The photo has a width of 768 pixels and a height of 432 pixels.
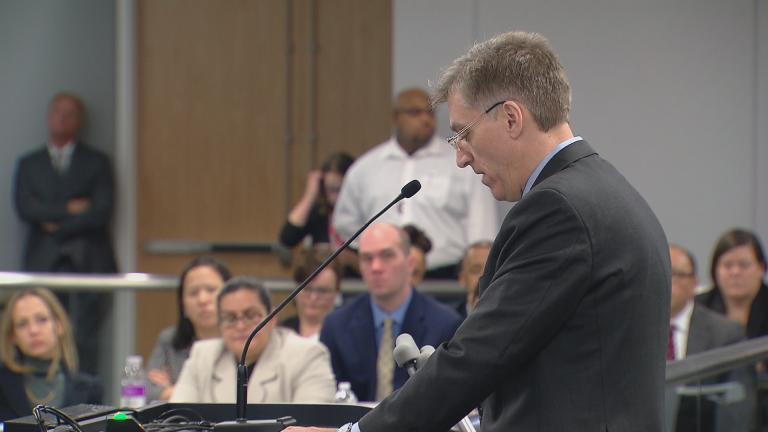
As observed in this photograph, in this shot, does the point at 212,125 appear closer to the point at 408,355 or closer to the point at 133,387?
the point at 133,387

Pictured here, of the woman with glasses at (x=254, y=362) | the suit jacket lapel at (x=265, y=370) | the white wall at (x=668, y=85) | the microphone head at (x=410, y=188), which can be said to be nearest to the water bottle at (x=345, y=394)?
the woman with glasses at (x=254, y=362)

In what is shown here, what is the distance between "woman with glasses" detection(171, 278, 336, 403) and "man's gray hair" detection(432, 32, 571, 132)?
234cm

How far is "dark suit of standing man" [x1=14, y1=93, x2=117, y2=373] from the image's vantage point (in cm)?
741

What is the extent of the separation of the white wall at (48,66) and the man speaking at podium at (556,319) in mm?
6117

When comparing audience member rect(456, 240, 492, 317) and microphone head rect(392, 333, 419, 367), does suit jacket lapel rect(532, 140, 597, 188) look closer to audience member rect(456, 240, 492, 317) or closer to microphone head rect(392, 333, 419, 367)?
microphone head rect(392, 333, 419, 367)

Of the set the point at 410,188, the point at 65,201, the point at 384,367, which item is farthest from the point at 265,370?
the point at 65,201

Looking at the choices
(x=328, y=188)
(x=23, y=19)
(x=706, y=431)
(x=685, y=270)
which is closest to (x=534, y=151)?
(x=706, y=431)

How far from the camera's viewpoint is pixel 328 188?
670 centimetres

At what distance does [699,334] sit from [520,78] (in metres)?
3.24

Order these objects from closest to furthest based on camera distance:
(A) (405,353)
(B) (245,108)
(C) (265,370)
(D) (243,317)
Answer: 1. (A) (405,353)
2. (C) (265,370)
3. (D) (243,317)
4. (B) (245,108)

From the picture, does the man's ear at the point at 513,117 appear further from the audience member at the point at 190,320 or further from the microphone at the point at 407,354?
the audience member at the point at 190,320

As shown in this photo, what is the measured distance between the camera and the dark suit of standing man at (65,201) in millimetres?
7410

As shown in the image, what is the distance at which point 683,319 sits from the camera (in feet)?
17.6

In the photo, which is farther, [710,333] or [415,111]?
[415,111]
